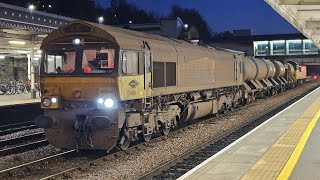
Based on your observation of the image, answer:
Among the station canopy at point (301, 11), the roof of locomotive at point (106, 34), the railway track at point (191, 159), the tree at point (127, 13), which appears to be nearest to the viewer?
the station canopy at point (301, 11)

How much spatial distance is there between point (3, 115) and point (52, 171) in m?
12.6

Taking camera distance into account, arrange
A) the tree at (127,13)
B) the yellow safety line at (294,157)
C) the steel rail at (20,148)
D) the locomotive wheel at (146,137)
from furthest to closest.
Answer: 1. the tree at (127,13)
2. the locomotive wheel at (146,137)
3. the steel rail at (20,148)
4. the yellow safety line at (294,157)

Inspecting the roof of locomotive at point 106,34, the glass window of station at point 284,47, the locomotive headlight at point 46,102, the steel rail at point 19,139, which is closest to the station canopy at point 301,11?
the roof of locomotive at point 106,34

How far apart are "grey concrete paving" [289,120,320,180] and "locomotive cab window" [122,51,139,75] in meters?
4.83

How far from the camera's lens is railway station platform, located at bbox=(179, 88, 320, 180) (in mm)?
8336

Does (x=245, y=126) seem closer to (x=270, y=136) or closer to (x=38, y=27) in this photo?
(x=270, y=136)

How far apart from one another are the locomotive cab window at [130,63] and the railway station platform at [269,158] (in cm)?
325

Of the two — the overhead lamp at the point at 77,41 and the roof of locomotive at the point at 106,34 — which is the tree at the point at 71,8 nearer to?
the roof of locomotive at the point at 106,34

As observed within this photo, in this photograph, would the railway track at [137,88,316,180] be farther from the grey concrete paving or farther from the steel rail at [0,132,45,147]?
the steel rail at [0,132,45,147]

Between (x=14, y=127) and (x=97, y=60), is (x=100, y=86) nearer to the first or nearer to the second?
(x=97, y=60)

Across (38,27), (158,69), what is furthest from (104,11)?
(158,69)

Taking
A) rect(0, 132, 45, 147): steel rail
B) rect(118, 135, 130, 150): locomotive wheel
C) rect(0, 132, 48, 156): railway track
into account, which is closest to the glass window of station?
rect(0, 132, 45, 147): steel rail

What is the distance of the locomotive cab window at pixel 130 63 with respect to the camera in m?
11.8

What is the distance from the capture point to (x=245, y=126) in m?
18.5
